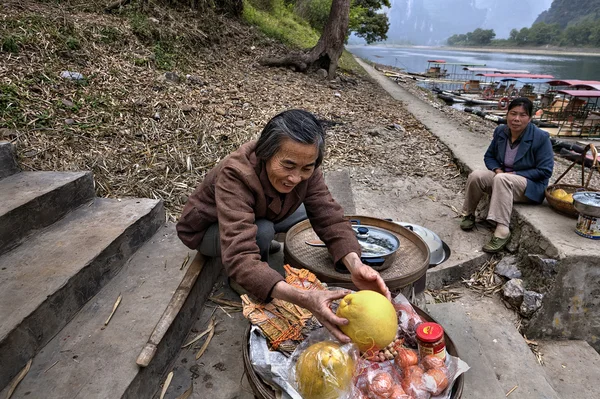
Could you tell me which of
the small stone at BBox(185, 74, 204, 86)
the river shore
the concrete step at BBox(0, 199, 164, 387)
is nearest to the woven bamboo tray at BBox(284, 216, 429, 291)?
the concrete step at BBox(0, 199, 164, 387)

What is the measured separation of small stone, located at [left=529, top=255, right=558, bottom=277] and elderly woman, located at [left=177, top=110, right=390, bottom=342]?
7.23 feet

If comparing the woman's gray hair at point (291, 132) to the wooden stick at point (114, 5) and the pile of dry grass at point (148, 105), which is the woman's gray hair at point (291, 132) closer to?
the pile of dry grass at point (148, 105)

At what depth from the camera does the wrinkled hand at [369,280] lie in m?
1.80

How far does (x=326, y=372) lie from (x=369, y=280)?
55cm

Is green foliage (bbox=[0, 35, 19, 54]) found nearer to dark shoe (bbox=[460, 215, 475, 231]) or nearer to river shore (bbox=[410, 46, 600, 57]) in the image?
dark shoe (bbox=[460, 215, 475, 231])

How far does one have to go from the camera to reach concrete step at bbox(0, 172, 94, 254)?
2.33 metres

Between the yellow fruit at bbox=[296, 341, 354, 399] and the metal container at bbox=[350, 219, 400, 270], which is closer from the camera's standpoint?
the yellow fruit at bbox=[296, 341, 354, 399]

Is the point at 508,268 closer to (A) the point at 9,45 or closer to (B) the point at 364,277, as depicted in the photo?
(B) the point at 364,277

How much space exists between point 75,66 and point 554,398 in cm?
571

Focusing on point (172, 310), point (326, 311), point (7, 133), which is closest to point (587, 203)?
point (326, 311)

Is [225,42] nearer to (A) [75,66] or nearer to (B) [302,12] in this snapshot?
(A) [75,66]

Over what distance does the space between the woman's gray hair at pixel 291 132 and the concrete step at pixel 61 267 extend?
4.14ft

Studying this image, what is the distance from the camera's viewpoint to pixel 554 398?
2467mm

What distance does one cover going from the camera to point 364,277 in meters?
1.87
